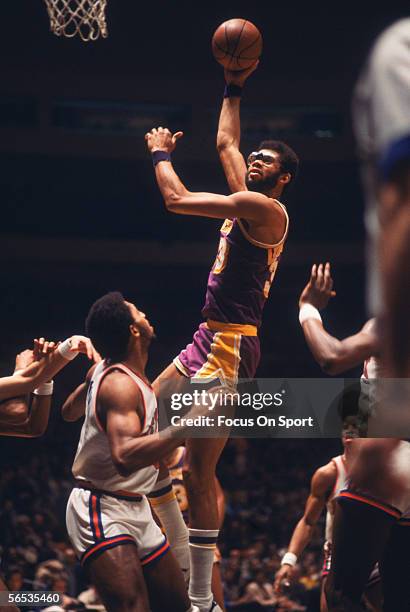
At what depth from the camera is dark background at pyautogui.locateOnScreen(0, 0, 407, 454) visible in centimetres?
1403

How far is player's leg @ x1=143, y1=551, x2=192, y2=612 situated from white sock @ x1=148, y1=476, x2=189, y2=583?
854mm

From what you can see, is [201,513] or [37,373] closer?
[201,513]

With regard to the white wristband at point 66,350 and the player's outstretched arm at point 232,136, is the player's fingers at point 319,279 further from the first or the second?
the white wristband at point 66,350

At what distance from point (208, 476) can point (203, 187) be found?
→ 11038 millimetres

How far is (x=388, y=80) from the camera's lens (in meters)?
1.29

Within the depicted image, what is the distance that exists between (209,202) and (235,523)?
7207mm

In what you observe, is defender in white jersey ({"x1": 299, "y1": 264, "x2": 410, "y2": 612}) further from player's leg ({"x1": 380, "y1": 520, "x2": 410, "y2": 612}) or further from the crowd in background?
the crowd in background

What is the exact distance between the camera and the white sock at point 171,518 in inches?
185

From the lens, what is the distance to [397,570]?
380 centimetres

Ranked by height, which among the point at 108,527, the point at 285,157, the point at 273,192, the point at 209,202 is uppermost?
the point at 285,157

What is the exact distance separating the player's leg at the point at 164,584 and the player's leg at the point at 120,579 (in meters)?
0.11

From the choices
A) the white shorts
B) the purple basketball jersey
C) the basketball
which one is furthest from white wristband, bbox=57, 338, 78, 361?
the basketball

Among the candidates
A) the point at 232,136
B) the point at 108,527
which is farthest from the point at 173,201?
the point at 108,527

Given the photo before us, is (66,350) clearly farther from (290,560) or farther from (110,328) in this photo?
(290,560)
